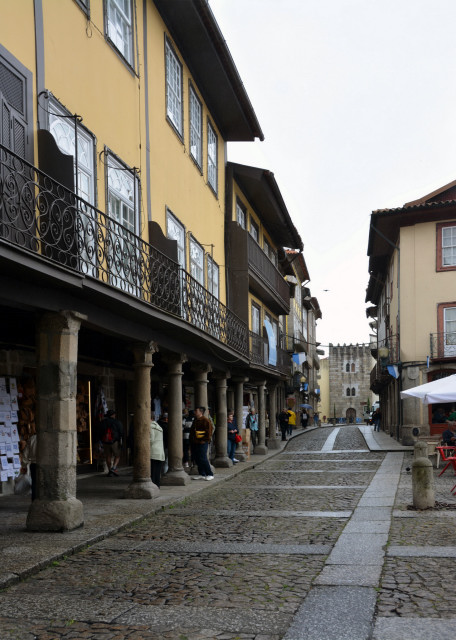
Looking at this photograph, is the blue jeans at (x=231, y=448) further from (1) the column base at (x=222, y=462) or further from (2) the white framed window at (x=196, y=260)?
(2) the white framed window at (x=196, y=260)

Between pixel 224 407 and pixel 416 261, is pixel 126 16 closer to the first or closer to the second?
pixel 224 407

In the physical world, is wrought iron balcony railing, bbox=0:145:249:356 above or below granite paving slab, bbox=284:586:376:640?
above

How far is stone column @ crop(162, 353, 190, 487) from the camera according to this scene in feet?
51.5

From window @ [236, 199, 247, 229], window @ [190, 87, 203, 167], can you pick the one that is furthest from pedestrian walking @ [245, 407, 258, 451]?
window @ [190, 87, 203, 167]

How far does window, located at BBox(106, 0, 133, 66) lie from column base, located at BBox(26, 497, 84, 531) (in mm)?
7640

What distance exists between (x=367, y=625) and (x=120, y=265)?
684cm

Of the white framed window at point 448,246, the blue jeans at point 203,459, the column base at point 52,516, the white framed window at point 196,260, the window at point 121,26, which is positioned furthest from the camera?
the white framed window at point 448,246

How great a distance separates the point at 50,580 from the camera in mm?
7145

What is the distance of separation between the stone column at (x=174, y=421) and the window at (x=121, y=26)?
18.8 feet

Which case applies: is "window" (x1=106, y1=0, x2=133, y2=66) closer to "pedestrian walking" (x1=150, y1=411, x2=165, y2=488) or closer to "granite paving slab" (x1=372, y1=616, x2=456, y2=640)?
"pedestrian walking" (x1=150, y1=411, x2=165, y2=488)

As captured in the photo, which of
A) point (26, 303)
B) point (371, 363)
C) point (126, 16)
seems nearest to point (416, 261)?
point (126, 16)

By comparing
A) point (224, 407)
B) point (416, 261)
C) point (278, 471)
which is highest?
point (416, 261)

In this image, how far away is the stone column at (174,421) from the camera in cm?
1570

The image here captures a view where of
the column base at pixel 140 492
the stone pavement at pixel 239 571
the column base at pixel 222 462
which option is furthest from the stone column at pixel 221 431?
the column base at pixel 140 492
